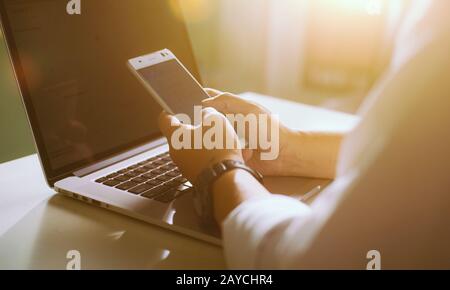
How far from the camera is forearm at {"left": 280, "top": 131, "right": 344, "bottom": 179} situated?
2.72 feet

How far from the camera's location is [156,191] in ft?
2.44

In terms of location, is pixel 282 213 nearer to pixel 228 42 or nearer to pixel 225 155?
pixel 225 155

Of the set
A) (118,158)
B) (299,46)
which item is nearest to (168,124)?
(118,158)

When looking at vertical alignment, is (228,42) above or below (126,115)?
above

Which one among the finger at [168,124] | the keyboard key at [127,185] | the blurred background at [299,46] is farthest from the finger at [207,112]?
the blurred background at [299,46]

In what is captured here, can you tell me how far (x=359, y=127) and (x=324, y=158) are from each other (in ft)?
1.24

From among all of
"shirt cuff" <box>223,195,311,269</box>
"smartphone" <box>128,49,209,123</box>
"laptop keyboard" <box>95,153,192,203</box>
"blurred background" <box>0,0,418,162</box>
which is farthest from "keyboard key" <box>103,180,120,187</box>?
"blurred background" <box>0,0,418,162</box>

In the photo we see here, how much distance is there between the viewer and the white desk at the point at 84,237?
614 mm

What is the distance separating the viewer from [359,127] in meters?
0.47

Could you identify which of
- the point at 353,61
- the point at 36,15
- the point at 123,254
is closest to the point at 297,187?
the point at 123,254

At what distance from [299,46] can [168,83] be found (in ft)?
6.48

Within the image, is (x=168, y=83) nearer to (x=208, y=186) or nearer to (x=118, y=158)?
(x=118, y=158)

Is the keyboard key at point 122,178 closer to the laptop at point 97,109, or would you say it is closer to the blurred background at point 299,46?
the laptop at point 97,109

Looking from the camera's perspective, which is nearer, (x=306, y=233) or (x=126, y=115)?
(x=306, y=233)
